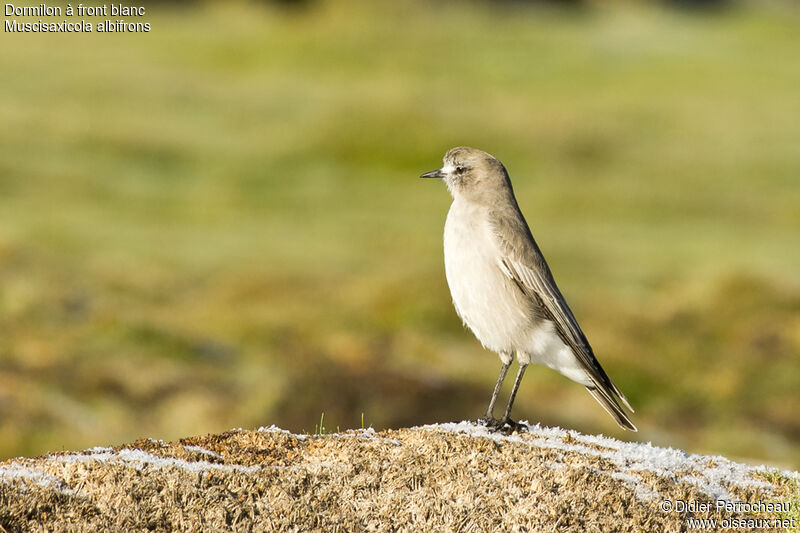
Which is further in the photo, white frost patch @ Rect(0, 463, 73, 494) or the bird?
the bird

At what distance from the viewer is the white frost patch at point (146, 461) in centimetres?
797

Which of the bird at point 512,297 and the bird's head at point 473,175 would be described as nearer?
the bird at point 512,297

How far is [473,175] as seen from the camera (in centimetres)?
1112

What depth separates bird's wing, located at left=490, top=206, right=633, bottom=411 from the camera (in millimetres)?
10469

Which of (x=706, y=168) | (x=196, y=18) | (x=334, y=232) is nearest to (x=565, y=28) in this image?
(x=196, y=18)

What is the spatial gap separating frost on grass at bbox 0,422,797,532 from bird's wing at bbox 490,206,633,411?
52.9 inches

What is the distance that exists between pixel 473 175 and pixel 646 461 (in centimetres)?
371

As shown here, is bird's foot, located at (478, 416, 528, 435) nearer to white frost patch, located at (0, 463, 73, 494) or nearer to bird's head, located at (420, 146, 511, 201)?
bird's head, located at (420, 146, 511, 201)

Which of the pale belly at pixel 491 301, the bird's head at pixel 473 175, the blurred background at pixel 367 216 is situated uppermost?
the blurred background at pixel 367 216

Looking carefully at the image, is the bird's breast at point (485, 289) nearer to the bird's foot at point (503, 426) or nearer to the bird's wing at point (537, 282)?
the bird's wing at point (537, 282)

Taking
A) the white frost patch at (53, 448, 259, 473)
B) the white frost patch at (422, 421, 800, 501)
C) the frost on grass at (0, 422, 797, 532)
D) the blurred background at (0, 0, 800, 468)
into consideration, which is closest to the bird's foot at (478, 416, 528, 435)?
the white frost patch at (422, 421, 800, 501)

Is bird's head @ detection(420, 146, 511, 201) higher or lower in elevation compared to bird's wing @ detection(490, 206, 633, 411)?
higher

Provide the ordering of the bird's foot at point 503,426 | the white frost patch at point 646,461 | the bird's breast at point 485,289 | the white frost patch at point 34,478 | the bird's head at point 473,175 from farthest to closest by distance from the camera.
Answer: the bird's head at point 473,175 → the bird's breast at point 485,289 → the bird's foot at point 503,426 → the white frost patch at point 646,461 → the white frost patch at point 34,478

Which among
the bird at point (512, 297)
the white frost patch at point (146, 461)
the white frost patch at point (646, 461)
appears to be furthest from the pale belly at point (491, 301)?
the white frost patch at point (146, 461)
